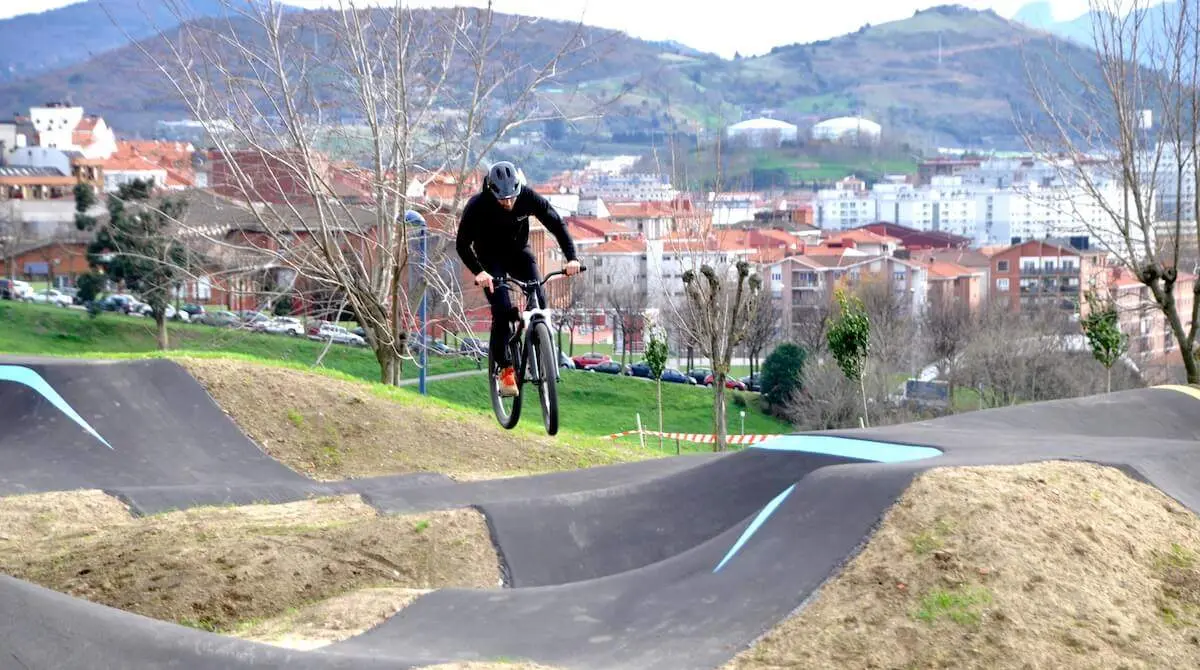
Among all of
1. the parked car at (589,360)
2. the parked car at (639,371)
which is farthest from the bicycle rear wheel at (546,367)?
the parked car at (589,360)

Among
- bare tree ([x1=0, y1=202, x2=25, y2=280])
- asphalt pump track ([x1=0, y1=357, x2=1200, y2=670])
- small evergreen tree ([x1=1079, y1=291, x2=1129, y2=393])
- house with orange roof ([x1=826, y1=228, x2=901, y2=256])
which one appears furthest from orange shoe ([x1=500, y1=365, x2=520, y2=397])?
house with orange roof ([x1=826, y1=228, x2=901, y2=256])

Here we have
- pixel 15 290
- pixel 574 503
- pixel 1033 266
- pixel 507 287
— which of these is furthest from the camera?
pixel 1033 266

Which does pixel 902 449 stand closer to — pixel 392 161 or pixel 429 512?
pixel 429 512

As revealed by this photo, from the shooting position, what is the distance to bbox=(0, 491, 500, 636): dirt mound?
1063 centimetres

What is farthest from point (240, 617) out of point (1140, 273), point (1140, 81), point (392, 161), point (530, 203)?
point (1140, 81)

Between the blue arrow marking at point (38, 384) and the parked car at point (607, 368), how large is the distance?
139 feet

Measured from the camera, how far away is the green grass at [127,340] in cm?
4912

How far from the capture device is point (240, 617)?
10500 millimetres

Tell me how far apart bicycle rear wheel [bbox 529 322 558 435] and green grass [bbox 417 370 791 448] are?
111 feet

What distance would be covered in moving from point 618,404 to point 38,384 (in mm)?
36229

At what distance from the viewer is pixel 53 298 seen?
62000 mm

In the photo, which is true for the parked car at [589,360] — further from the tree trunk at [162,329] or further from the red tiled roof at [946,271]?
the red tiled roof at [946,271]

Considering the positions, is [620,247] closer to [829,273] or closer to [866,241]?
[829,273]

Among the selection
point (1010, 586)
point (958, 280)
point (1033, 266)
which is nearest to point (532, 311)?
point (1010, 586)
